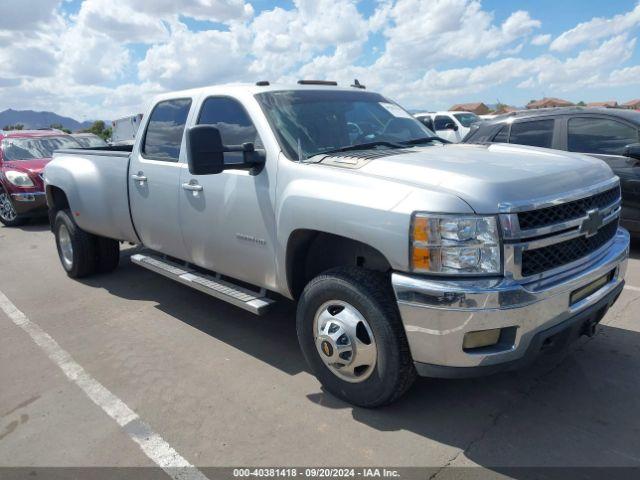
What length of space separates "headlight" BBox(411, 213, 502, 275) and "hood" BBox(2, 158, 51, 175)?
9.59 metres

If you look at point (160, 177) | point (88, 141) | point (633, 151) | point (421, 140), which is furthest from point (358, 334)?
point (88, 141)

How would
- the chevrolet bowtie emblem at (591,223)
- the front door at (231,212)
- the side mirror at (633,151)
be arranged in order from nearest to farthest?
1. the chevrolet bowtie emblem at (591,223)
2. the front door at (231,212)
3. the side mirror at (633,151)

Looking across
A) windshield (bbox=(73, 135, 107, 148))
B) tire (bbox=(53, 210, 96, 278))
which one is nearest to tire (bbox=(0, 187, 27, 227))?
windshield (bbox=(73, 135, 107, 148))

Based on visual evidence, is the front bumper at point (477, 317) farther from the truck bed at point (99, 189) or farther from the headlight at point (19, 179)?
the headlight at point (19, 179)

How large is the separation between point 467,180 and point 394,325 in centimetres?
86

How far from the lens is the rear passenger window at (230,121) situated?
3.80 metres

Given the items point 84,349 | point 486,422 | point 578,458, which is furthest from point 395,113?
point 84,349

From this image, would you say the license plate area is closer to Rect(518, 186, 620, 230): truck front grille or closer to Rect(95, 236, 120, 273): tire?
Rect(518, 186, 620, 230): truck front grille

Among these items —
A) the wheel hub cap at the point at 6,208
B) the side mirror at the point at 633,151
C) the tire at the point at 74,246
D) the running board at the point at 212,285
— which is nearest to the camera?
the running board at the point at 212,285

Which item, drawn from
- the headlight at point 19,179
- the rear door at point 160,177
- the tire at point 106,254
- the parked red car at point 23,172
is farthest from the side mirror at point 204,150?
the headlight at point 19,179

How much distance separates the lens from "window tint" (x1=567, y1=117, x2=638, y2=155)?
6.28 m

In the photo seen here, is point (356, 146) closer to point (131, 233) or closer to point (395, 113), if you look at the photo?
point (395, 113)

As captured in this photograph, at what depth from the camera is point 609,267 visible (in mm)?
3174

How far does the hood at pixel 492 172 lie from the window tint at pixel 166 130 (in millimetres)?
2052
